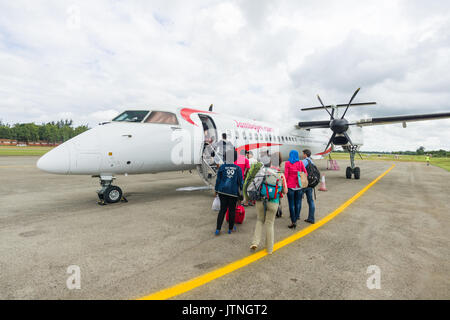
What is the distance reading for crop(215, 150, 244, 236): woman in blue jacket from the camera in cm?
458

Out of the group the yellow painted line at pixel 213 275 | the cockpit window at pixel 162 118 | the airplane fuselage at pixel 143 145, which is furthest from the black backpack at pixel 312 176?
the cockpit window at pixel 162 118

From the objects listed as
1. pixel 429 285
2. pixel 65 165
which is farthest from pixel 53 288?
pixel 429 285

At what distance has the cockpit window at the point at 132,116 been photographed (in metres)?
7.26

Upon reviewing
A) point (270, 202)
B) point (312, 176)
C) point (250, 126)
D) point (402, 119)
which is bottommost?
point (270, 202)

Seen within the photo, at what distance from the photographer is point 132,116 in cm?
734

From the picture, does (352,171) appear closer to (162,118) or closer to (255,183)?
(162,118)

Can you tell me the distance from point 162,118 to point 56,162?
317 centimetres

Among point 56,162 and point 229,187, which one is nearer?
point 229,187

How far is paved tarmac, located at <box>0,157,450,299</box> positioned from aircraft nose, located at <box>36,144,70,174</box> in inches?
46.2

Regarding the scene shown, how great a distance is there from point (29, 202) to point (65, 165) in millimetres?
2954

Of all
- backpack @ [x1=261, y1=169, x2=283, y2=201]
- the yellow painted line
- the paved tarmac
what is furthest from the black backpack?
backpack @ [x1=261, y1=169, x2=283, y2=201]

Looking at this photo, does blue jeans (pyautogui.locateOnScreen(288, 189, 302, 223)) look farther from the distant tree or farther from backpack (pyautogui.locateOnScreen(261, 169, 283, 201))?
the distant tree

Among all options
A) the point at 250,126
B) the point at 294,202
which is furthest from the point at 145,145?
the point at 250,126

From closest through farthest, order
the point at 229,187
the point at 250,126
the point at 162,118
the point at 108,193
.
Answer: the point at 229,187 < the point at 108,193 < the point at 162,118 < the point at 250,126
